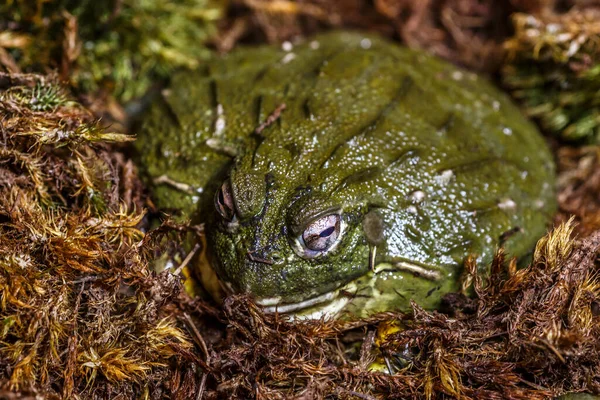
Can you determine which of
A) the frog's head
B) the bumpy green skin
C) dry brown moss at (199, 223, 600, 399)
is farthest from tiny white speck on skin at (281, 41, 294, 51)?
dry brown moss at (199, 223, 600, 399)

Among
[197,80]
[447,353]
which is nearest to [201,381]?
[447,353]

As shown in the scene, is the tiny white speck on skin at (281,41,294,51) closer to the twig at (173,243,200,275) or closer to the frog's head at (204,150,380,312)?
the frog's head at (204,150,380,312)

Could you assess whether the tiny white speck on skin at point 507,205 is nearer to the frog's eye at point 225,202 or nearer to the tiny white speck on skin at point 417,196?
the tiny white speck on skin at point 417,196

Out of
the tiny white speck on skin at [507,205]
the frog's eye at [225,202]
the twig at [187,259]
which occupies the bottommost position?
the twig at [187,259]

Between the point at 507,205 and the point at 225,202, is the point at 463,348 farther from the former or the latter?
the point at 225,202

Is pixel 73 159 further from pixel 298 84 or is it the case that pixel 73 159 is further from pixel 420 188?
pixel 420 188

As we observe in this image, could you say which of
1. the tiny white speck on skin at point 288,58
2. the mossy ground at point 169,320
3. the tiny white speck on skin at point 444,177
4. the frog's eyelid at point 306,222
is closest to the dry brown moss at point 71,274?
the mossy ground at point 169,320
